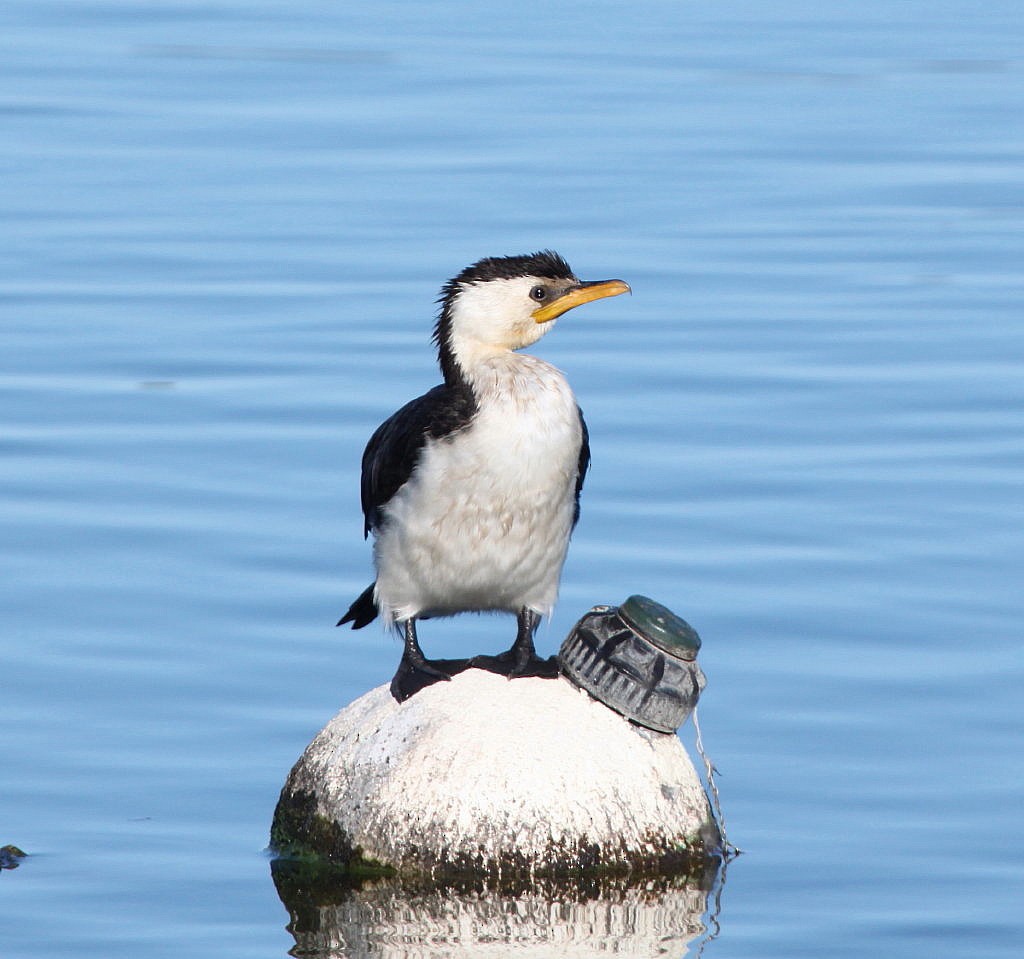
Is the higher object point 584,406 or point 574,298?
point 574,298

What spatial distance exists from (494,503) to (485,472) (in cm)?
11

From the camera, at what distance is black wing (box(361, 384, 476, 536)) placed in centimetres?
826

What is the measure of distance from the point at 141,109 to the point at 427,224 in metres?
5.40

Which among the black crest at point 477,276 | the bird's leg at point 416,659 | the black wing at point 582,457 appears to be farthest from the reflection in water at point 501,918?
the black crest at point 477,276

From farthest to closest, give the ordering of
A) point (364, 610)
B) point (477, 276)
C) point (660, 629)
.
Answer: point (364, 610) < point (477, 276) < point (660, 629)

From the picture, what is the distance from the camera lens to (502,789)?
25.2 ft

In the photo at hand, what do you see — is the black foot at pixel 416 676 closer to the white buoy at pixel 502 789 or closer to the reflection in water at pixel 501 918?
the white buoy at pixel 502 789

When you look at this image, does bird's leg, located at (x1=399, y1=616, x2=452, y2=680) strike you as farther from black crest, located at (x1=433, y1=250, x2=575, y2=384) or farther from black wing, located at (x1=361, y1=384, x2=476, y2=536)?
black crest, located at (x1=433, y1=250, x2=575, y2=384)

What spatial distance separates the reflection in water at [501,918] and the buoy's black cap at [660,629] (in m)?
0.72

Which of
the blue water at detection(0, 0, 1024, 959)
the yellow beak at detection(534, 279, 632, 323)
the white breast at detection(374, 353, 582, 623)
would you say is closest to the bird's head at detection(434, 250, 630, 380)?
the yellow beak at detection(534, 279, 632, 323)

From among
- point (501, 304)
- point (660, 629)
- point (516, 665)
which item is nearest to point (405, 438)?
point (501, 304)

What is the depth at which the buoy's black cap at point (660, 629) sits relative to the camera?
8.01m

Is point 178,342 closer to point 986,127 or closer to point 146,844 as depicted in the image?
point 146,844

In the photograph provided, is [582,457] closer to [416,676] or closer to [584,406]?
[416,676]
